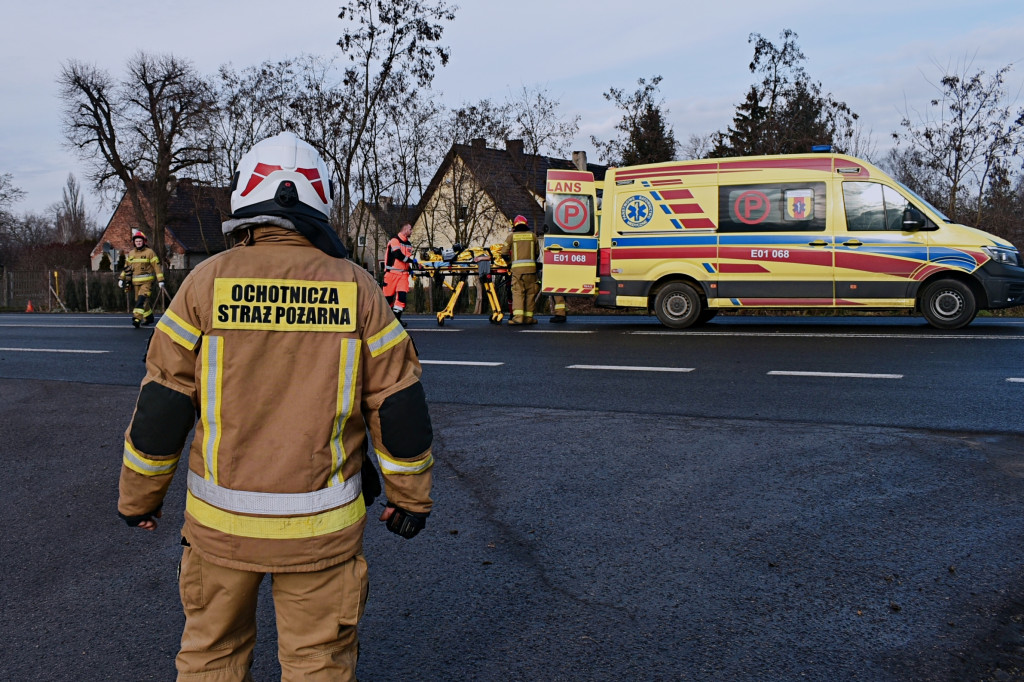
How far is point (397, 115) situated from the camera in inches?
1206

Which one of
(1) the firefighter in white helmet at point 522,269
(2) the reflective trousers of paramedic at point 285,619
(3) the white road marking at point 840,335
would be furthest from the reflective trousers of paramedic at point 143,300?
(2) the reflective trousers of paramedic at point 285,619

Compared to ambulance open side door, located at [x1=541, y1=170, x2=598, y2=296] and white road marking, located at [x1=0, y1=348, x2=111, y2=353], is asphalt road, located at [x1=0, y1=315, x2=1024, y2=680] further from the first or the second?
ambulance open side door, located at [x1=541, y1=170, x2=598, y2=296]

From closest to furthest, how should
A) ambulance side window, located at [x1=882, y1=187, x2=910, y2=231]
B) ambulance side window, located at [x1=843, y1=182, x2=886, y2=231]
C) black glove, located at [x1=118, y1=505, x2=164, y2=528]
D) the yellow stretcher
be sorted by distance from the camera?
black glove, located at [x1=118, y1=505, x2=164, y2=528] < ambulance side window, located at [x1=882, y1=187, x2=910, y2=231] < ambulance side window, located at [x1=843, y1=182, x2=886, y2=231] < the yellow stretcher

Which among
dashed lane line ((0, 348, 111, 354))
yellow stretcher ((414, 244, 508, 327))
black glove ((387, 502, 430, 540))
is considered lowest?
dashed lane line ((0, 348, 111, 354))

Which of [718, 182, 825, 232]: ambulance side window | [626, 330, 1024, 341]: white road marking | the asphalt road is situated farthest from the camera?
[718, 182, 825, 232]: ambulance side window

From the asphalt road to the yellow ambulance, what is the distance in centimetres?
439

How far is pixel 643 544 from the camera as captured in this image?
4.25 meters

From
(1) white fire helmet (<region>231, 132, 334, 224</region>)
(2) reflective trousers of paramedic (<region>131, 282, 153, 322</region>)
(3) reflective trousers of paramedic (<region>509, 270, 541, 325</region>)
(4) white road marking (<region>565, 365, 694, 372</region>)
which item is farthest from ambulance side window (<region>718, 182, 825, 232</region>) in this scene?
(1) white fire helmet (<region>231, 132, 334, 224</region>)

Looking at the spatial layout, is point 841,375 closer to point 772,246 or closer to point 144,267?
point 772,246

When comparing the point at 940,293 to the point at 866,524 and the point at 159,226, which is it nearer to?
the point at 866,524

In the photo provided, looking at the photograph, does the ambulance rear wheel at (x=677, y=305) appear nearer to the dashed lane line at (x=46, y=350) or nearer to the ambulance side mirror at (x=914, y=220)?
the ambulance side mirror at (x=914, y=220)

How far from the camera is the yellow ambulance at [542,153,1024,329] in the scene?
40.6ft

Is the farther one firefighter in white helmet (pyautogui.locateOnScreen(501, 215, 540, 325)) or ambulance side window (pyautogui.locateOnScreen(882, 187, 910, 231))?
firefighter in white helmet (pyautogui.locateOnScreen(501, 215, 540, 325))

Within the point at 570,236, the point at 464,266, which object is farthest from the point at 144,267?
the point at 570,236
